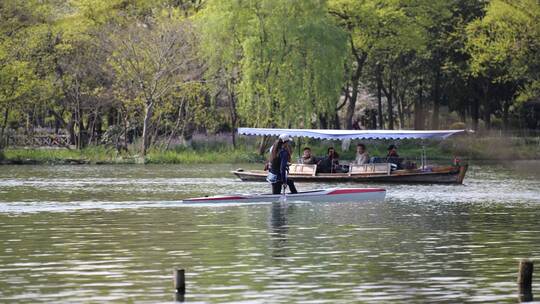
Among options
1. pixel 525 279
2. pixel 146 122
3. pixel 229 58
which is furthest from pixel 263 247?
pixel 229 58

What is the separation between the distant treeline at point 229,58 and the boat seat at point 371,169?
2305 cm

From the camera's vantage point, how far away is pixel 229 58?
80.2 metres

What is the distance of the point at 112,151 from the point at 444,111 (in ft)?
137

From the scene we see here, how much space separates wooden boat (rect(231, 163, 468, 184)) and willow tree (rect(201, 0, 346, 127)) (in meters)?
22.9

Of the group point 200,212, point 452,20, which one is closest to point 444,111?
point 452,20

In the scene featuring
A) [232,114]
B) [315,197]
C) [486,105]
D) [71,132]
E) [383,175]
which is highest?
[486,105]

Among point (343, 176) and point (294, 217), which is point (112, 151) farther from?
point (294, 217)

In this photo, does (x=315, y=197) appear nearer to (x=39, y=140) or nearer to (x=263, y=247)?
(x=263, y=247)

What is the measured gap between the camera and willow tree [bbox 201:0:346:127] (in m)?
79.2

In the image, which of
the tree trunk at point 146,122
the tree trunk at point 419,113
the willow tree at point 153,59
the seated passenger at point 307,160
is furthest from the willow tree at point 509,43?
the seated passenger at point 307,160

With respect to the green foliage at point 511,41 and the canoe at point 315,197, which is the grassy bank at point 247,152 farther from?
the canoe at point 315,197

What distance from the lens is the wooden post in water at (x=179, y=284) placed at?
20688 mm

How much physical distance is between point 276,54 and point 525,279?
58.8 metres

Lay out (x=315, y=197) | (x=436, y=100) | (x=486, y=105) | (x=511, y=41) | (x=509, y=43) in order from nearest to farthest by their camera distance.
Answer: (x=315, y=197) → (x=509, y=43) → (x=511, y=41) → (x=486, y=105) → (x=436, y=100)
